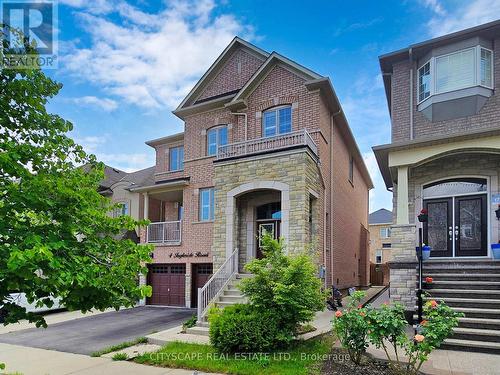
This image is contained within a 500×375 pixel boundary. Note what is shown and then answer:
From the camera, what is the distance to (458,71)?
37.5ft

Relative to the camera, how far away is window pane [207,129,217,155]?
16672mm

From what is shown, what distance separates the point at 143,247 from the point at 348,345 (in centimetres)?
389

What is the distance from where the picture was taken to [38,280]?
3877 mm

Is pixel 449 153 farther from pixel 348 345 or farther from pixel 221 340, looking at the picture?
pixel 221 340

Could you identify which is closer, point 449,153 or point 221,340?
point 221,340

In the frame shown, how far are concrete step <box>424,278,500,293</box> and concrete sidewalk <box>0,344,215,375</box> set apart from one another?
635 centimetres

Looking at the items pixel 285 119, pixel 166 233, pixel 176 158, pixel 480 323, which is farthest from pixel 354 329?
pixel 176 158

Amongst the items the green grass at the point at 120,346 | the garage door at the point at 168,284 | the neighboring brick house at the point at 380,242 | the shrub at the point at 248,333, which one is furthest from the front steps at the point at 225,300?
the neighboring brick house at the point at 380,242

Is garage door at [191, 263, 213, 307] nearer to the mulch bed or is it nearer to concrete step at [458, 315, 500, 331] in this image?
the mulch bed

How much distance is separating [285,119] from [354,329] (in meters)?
9.89

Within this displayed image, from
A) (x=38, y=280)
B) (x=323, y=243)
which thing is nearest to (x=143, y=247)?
(x=38, y=280)

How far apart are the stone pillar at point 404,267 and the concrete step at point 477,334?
1.82 m

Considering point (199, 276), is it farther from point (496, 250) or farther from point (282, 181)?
point (496, 250)

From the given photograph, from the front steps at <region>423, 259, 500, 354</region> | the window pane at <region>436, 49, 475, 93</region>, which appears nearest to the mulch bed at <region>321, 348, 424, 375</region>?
the front steps at <region>423, 259, 500, 354</region>
